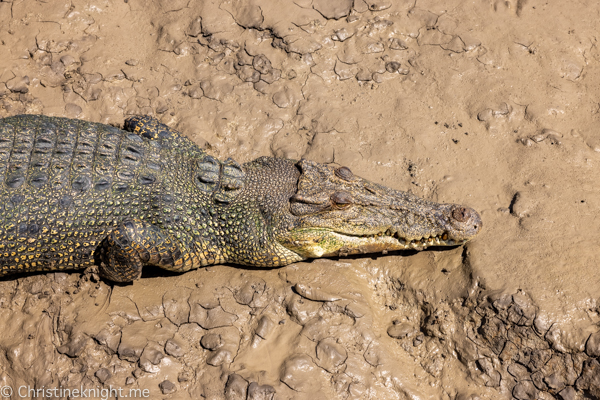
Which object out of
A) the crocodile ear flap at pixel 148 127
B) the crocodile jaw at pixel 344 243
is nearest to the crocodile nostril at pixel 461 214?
the crocodile jaw at pixel 344 243

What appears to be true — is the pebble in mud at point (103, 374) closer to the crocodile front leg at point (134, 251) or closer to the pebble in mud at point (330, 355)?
the crocodile front leg at point (134, 251)

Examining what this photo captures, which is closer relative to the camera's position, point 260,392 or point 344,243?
point 260,392

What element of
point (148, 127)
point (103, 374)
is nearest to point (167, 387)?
point (103, 374)

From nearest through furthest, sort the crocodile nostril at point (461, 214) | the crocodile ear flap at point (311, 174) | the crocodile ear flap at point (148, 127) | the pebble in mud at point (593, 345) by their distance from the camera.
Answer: the pebble in mud at point (593, 345) < the crocodile nostril at point (461, 214) < the crocodile ear flap at point (311, 174) < the crocodile ear flap at point (148, 127)

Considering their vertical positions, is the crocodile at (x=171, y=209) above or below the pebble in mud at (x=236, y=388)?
above

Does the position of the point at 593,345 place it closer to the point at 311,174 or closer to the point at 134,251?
the point at 311,174

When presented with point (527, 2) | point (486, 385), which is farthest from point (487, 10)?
point (486, 385)

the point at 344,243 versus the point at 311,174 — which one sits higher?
the point at 311,174
